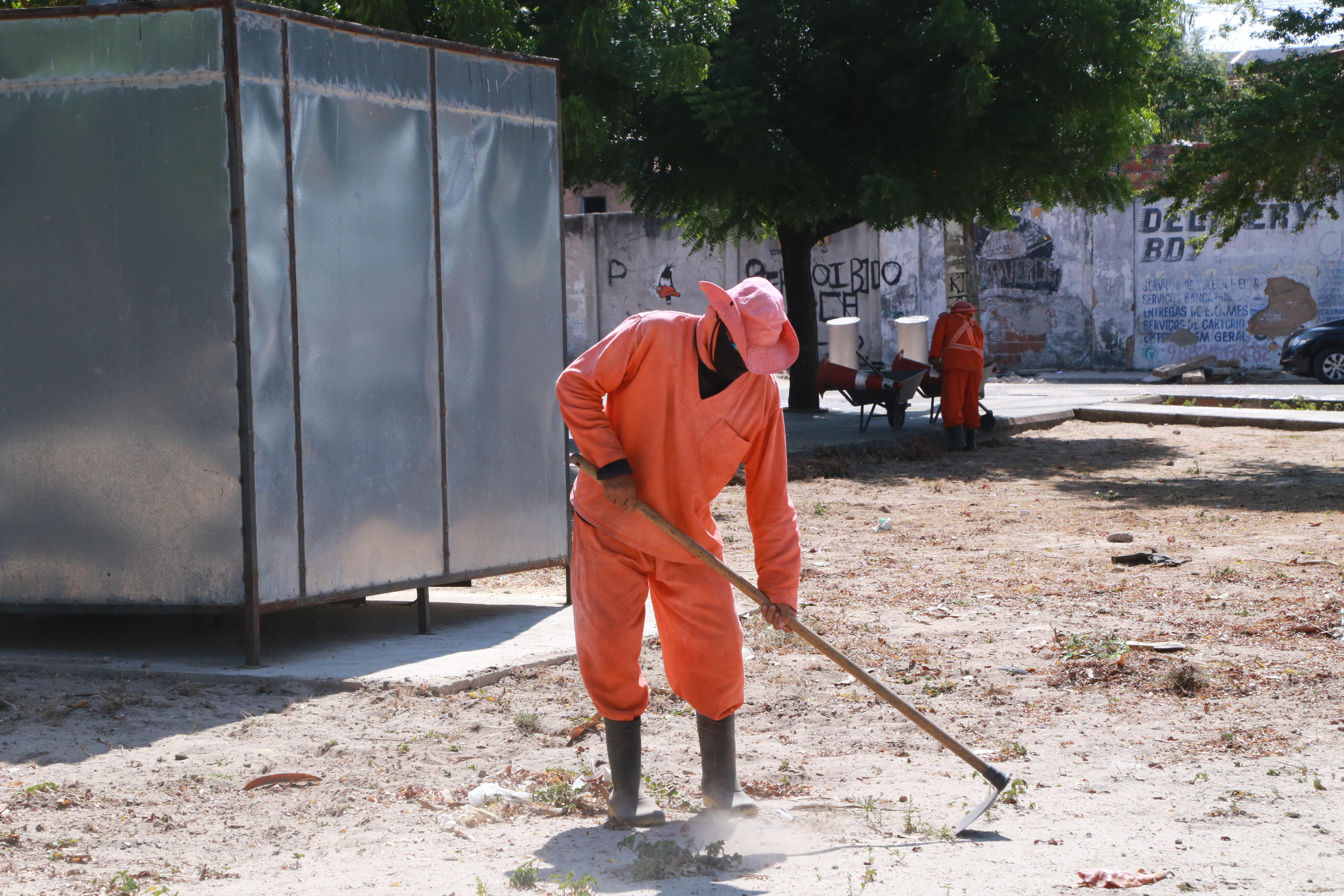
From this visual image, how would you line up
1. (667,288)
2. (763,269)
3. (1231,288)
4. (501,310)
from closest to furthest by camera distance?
(501,310)
(1231,288)
(763,269)
(667,288)

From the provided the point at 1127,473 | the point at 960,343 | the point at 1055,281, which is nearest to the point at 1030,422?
the point at 960,343

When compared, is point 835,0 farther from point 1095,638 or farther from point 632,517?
point 632,517

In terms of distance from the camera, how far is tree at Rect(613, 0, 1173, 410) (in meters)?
13.1

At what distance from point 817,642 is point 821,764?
2.81 feet

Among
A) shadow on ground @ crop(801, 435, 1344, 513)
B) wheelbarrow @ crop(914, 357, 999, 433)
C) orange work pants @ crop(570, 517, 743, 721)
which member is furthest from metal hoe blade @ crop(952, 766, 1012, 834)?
wheelbarrow @ crop(914, 357, 999, 433)

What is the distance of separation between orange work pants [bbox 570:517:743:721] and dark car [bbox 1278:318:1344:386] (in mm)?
19364

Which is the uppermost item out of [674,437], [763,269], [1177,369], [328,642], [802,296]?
[763,269]

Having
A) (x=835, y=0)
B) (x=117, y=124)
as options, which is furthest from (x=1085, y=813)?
(x=835, y=0)

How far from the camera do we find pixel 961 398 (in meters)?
13.4

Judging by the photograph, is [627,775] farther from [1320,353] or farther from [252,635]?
[1320,353]

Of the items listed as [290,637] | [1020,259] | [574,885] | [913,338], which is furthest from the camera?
[1020,259]

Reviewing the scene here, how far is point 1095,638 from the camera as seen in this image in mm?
5867

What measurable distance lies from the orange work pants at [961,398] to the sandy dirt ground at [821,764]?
18.9ft

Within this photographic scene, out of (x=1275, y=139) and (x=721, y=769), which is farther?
(x=1275, y=139)
